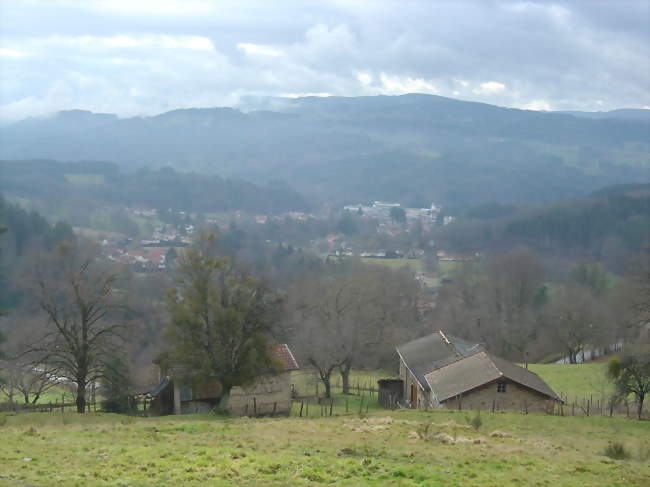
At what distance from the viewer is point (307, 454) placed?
1734 centimetres

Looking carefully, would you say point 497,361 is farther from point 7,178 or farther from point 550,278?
point 7,178

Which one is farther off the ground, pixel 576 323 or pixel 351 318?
pixel 351 318

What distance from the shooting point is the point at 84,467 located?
14.9 meters

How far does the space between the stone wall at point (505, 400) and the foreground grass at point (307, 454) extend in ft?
22.6

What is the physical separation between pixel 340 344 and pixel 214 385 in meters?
12.1

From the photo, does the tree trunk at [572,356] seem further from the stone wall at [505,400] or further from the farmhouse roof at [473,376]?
the stone wall at [505,400]

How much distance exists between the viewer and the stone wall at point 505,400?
32.7m

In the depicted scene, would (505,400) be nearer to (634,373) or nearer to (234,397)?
(634,373)

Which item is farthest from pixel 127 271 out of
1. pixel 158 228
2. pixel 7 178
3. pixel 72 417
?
pixel 7 178

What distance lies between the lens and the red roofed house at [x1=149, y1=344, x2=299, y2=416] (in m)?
32.6

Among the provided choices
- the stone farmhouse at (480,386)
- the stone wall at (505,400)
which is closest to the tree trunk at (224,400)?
the stone farmhouse at (480,386)

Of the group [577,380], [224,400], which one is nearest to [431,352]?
[577,380]

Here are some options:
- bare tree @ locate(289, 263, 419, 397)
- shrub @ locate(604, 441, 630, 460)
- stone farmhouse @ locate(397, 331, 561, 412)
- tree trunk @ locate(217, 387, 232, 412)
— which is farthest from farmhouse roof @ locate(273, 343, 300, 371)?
shrub @ locate(604, 441, 630, 460)

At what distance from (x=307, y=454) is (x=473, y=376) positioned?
18.1 meters
